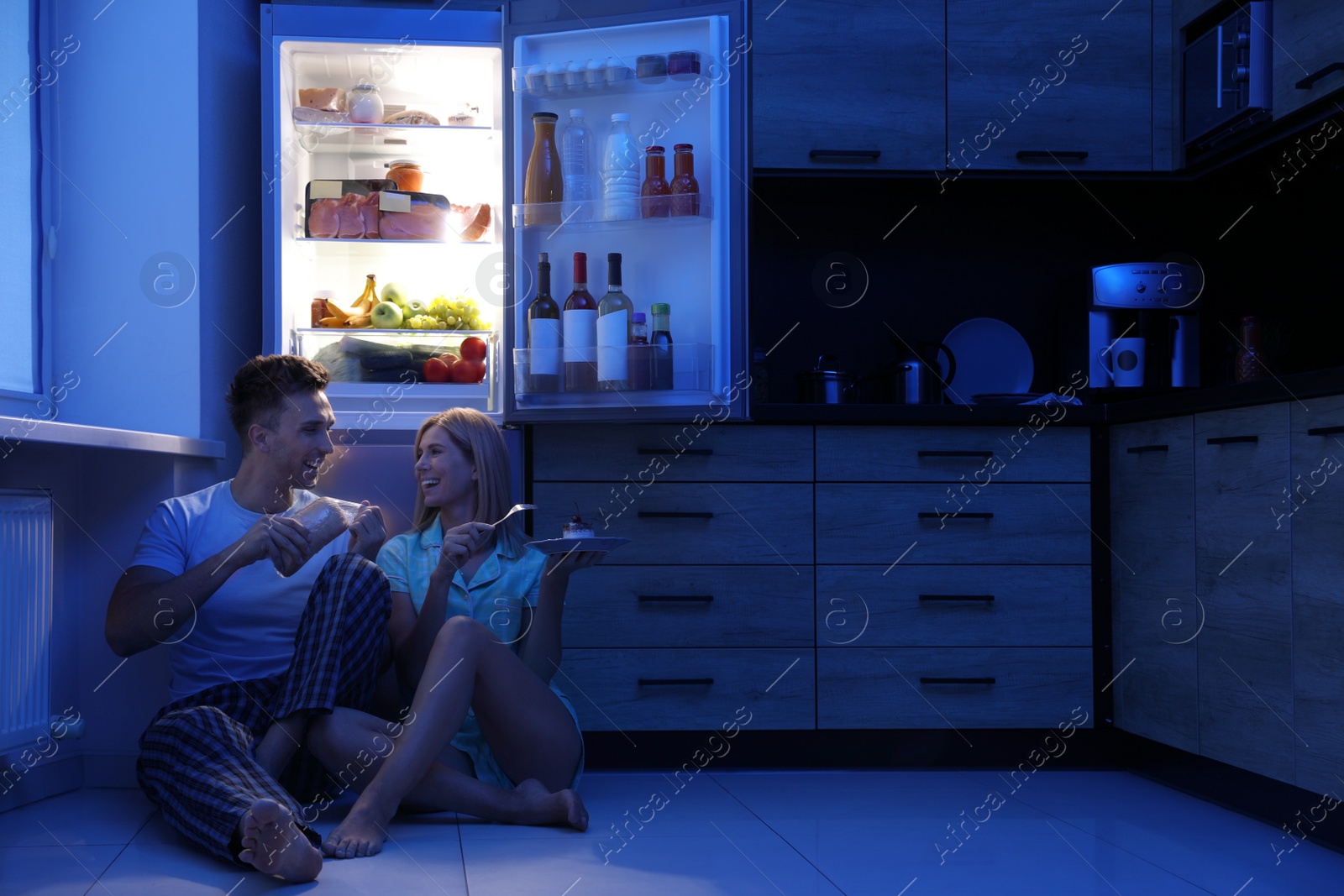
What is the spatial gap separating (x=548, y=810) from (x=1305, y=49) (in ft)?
7.40

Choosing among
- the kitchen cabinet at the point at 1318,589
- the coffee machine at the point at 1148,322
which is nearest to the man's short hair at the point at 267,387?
the kitchen cabinet at the point at 1318,589

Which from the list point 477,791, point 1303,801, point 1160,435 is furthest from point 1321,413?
point 477,791

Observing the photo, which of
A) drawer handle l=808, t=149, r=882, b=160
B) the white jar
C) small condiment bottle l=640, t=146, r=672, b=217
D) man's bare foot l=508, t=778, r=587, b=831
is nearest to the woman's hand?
man's bare foot l=508, t=778, r=587, b=831

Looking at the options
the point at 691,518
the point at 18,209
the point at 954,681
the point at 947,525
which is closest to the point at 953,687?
the point at 954,681

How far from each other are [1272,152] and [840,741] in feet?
6.03

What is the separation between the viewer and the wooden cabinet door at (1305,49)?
7.70 ft

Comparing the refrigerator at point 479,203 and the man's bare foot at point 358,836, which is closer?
the man's bare foot at point 358,836

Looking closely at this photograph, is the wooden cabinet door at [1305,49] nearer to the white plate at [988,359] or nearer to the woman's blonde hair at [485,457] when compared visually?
the white plate at [988,359]

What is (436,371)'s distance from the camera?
2762 mm

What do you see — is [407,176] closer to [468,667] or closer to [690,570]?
[690,570]

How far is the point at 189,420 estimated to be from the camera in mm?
2512

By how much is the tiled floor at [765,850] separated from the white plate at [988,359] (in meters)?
1.23

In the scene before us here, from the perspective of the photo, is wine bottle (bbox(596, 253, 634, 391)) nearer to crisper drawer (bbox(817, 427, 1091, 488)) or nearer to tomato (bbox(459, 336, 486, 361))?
tomato (bbox(459, 336, 486, 361))

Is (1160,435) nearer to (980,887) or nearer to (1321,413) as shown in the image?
(1321,413)
